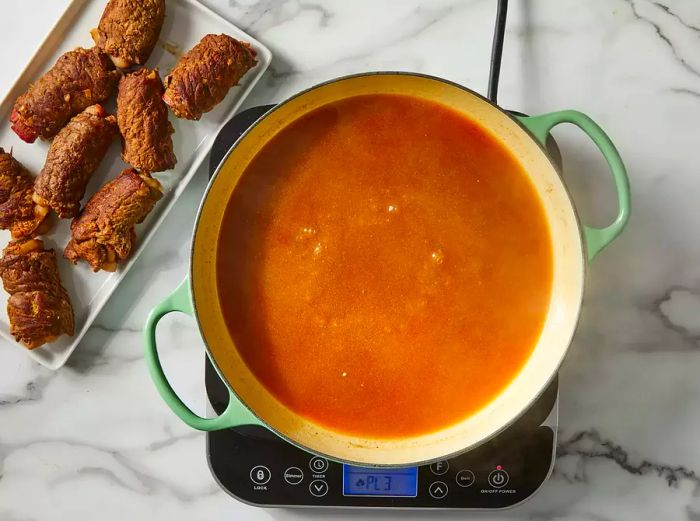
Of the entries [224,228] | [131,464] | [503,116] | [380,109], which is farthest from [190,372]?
[503,116]

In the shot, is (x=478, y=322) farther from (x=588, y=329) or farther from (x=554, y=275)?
(x=588, y=329)

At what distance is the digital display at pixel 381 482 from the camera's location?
109 cm

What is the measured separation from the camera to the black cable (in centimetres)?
108

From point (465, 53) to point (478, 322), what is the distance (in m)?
0.45

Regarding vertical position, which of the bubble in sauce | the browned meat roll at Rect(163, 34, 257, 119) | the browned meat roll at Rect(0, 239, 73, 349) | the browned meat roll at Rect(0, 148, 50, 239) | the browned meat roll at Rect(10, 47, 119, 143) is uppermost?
the browned meat roll at Rect(10, 47, 119, 143)

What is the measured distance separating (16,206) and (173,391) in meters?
0.44

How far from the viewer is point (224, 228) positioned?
101 cm

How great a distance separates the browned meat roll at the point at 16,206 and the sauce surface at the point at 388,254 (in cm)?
36

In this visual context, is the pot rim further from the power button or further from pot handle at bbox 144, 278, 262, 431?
the power button

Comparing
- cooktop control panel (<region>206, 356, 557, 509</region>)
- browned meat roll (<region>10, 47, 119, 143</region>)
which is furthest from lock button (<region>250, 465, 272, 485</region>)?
browned meat roll (<region>10, 47, 119, 143</region>)

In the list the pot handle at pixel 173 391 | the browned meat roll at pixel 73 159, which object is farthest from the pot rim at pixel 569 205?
the browned meat roll at pixel 73 159

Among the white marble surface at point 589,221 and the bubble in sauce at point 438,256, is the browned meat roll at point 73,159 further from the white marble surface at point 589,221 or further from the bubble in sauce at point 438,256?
the bubble in sauce at point 438,256

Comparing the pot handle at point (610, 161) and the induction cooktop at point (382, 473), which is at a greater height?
the pot handle at point (610, 161)

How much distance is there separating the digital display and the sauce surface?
0.11m
